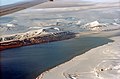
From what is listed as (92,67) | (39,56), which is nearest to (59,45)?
(39,56)

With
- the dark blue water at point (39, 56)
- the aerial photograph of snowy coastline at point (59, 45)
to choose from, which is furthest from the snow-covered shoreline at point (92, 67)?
the dark blue water at point (39, 56)

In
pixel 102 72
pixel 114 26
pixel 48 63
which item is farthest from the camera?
pixel 114 26

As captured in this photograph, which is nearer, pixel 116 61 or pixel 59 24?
pixel 116 61

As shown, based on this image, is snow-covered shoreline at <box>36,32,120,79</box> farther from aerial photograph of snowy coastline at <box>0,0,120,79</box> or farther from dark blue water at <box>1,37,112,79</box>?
dark blue water at <box>1,37,112,79</box>

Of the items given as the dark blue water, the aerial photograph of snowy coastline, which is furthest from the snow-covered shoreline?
the dark blue water

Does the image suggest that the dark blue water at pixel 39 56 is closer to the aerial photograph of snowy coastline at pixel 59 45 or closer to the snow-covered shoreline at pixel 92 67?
the aerial photograph of snowy coastline at pixel 59 45

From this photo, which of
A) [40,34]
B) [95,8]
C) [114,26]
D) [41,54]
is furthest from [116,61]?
[95,8]

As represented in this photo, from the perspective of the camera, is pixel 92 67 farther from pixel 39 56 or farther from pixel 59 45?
pixel 59 45

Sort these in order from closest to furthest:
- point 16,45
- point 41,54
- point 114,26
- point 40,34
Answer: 1. point 41,54
2. point 16,45
3. point 40,34
4. point 114,26

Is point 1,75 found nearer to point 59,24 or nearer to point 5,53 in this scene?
point 5,53
